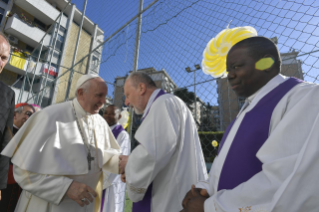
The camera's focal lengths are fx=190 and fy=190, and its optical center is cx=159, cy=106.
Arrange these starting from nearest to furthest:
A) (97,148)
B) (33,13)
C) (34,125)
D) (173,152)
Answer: (173,152), (34,125), (97,148), (33,13)

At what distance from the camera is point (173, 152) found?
5.06 ft

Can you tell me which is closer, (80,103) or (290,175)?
(290,175)

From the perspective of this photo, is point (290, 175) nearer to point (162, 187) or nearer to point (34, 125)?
point (162, 187)

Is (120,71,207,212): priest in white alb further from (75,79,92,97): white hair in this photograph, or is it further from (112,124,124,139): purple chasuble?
(112,124,124,139): purple chasuble

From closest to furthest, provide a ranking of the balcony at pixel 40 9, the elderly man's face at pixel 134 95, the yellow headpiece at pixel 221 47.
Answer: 1. the yellow headpiece at pixel 221 47
2. the elderly man's face at pixel 134 95
3. the balcony at pixel 40 9

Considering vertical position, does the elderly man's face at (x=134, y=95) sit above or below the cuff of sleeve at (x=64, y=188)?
above

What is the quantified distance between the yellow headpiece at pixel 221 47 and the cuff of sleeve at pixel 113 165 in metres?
1.49

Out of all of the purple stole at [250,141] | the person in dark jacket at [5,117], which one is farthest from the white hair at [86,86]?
the purple stole at [250,141]

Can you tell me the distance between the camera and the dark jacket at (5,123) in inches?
67.6

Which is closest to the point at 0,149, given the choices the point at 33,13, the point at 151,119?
the point at 151,119

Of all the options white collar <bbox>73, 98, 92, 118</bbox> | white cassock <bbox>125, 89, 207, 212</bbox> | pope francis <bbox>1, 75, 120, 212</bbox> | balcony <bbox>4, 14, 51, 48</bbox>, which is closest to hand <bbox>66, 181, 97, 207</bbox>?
pope francis <bbox>1, 75, 120, 212</bbox>

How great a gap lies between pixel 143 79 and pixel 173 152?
2.86 ft

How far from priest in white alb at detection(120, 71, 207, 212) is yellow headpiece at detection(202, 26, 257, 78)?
70 cm

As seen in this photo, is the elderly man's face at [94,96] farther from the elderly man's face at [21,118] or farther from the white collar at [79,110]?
the elderly man's face at [21,118]
